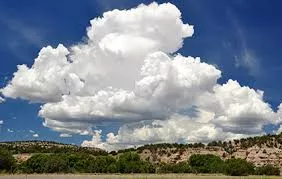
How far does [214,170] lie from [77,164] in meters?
36.4

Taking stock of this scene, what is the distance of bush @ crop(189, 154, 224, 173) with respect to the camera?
443ft

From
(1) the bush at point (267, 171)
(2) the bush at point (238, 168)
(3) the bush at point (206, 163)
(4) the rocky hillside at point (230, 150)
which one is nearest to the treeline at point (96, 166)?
(3) the bush at point (206, 163)

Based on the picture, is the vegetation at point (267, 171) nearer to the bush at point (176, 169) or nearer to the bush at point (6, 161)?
the bush at point (176, 169)

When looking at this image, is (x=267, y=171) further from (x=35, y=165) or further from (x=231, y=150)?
(x=35, y=165)

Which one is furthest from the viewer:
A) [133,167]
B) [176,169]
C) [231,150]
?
[231,150]

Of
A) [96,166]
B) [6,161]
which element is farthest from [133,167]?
[6,161]

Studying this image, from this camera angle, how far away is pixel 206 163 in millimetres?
145500

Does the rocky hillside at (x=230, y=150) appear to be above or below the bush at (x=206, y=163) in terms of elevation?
above

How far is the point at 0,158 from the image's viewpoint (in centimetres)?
13725

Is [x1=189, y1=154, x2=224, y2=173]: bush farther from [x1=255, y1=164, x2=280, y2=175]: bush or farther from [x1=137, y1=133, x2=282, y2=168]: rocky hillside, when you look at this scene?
[x1=137, y1=133, x2=282, y2=168]: rocky hillside

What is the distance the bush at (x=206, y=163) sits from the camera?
5320 inches

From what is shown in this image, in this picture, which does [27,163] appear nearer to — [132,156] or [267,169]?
[132,156]

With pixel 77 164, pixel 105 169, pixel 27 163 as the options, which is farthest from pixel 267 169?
pixel 27 163

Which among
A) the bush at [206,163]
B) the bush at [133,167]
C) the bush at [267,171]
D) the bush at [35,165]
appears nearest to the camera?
the bush at [267,171]
